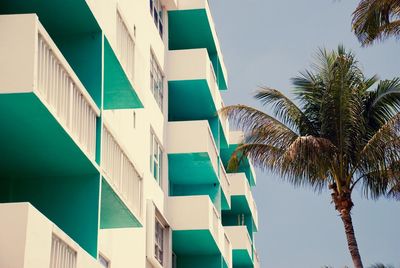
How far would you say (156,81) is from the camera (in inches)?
1156

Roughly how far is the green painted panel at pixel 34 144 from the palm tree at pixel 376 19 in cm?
882

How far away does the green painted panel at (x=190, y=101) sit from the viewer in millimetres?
31891

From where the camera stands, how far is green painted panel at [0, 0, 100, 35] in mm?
16766

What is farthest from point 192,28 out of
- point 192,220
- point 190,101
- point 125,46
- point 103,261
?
point 103,261

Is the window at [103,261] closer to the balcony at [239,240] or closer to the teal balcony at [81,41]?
the teal balcony at [81,41]

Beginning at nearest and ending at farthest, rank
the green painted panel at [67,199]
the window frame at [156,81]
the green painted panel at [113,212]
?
1. the green painted panel at [67,199]
2. the green painted panel at [113,212]
3. the window frame at [156,81]

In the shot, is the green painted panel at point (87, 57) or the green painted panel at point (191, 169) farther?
the green painted panel at point (191, 169)

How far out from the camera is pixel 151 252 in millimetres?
25188

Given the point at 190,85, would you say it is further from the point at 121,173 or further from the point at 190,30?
the point at 121,173

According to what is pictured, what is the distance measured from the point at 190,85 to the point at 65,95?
662 inches

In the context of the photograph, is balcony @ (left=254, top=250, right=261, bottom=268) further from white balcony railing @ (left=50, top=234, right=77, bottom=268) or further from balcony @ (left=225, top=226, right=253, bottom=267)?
white balcony railing @ (left=50, top=234, right=77, bottom=268)

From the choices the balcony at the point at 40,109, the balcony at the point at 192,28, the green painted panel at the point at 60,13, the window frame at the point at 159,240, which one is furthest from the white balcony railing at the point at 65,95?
the balcony at the point at 192,28

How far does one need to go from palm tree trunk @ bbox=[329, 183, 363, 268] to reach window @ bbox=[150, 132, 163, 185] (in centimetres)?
529

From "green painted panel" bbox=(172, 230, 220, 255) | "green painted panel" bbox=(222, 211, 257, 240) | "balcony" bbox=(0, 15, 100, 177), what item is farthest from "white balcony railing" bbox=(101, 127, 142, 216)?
"green painted panel" bbox=(222, 211, 257, 240)
